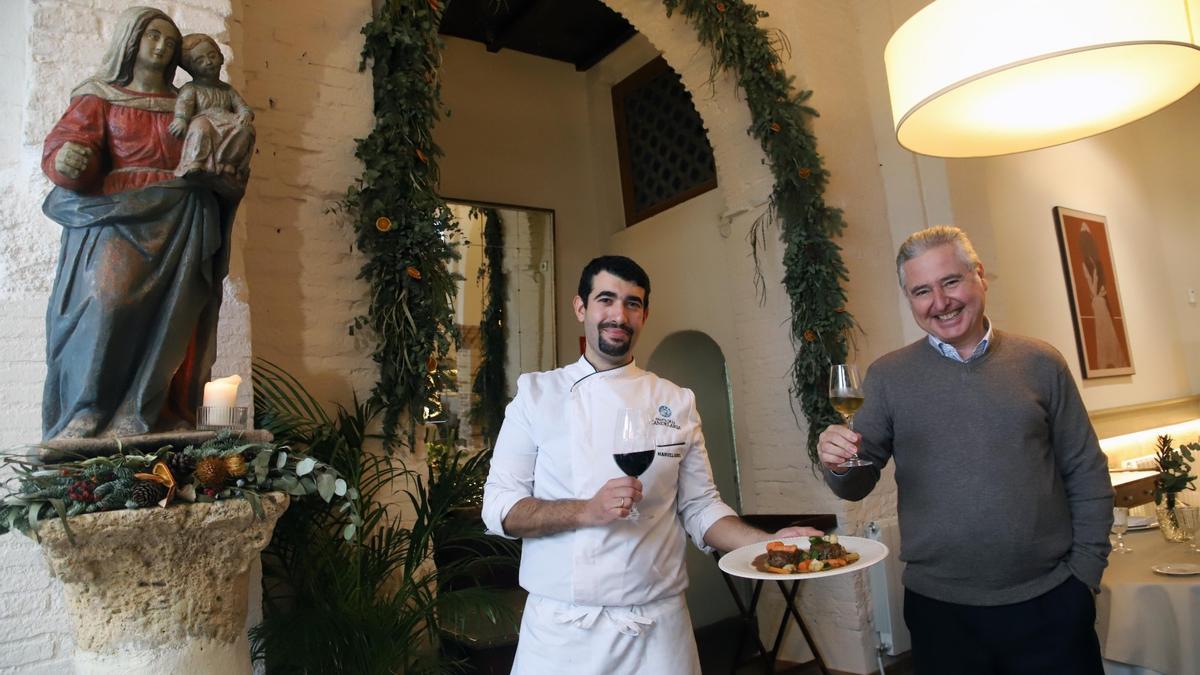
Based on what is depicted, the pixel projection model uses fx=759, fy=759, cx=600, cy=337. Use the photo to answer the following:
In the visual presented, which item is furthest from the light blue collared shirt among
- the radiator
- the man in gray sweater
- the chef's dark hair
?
the radiator

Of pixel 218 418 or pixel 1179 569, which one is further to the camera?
pixel 1179 569

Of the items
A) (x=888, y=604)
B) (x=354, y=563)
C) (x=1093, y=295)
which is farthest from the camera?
(x=1093, y=295)

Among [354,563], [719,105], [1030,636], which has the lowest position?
[1030,636]

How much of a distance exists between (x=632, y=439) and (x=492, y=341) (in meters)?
4.38

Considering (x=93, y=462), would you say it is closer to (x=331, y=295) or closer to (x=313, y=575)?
(x=313, y=575)

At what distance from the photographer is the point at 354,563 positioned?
228 cm

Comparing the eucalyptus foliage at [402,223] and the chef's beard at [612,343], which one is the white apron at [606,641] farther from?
the eucalyptus foliage at [402,223]

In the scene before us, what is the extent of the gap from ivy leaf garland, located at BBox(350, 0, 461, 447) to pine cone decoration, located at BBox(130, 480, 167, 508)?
1316mm

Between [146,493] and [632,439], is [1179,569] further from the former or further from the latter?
[146,493]

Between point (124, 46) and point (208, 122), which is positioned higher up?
point (124, 46)

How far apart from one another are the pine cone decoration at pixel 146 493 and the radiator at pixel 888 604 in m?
3.54

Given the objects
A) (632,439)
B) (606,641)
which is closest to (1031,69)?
(632,439)

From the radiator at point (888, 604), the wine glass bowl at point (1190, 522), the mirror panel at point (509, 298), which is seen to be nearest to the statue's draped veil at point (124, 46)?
the wine glass bowl at point (1190, 522)

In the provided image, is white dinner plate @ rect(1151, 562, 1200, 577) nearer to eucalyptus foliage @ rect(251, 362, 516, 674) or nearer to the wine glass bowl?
the wine glass bowl
